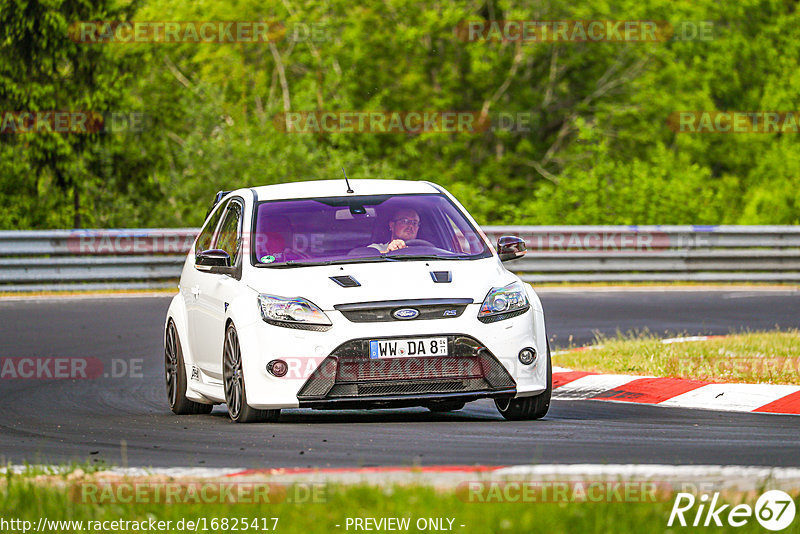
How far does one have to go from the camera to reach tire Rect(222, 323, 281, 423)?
9.12m

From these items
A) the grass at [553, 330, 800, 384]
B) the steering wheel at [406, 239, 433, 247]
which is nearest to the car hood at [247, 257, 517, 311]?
the steering wheel at [406, 239, 433, 247]

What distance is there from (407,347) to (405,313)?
0.66 feet

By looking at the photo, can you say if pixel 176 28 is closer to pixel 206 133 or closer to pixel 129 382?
pixel 206 133

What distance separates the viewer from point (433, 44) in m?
45.5

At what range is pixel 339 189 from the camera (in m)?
10.4

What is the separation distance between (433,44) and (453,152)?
3.34 m

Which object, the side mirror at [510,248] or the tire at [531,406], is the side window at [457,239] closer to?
the side mirror at [510,248]

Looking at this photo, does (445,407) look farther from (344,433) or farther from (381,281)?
(344,433)

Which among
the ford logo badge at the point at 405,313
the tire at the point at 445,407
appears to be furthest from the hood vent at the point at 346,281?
the tire at the point at 445,407

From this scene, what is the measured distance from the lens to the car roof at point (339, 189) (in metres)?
10.3

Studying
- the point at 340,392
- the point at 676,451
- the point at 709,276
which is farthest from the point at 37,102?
the point at 676,451

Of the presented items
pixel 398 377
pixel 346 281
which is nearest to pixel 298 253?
pixel 346 281

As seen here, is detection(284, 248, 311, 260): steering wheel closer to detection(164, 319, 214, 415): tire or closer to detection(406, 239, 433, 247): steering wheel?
detection(406, 239, 433, 247): steering wheel

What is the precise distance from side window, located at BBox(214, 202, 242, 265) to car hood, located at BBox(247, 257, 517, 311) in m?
0.76
